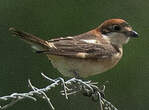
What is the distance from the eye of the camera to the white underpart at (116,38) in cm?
523

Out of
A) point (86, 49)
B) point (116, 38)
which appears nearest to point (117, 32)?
point (116, 38)

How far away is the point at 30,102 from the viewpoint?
6508mm

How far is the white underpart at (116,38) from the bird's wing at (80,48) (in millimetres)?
146

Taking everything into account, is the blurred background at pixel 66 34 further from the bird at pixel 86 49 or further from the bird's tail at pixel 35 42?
the bird's tail at pixel 35 42

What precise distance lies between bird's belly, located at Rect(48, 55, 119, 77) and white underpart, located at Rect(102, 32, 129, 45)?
17.8 inches

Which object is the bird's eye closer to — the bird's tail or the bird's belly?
the bird's belly

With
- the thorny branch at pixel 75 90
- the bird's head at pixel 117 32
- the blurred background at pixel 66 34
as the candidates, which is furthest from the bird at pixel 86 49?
the blurred background at pixel 66 34

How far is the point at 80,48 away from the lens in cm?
480

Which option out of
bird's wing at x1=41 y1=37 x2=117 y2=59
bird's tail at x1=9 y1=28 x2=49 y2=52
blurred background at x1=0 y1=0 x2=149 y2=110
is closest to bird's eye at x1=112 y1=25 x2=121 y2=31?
bird's wing at x1=41 y1=37 x2=117 y2=59

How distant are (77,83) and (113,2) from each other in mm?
4222

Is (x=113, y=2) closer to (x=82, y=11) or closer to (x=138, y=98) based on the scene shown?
(x=82, y=11)

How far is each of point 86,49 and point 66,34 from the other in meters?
2.50

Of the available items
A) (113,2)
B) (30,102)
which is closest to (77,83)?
(30,102)

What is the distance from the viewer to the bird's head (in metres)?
5.20
